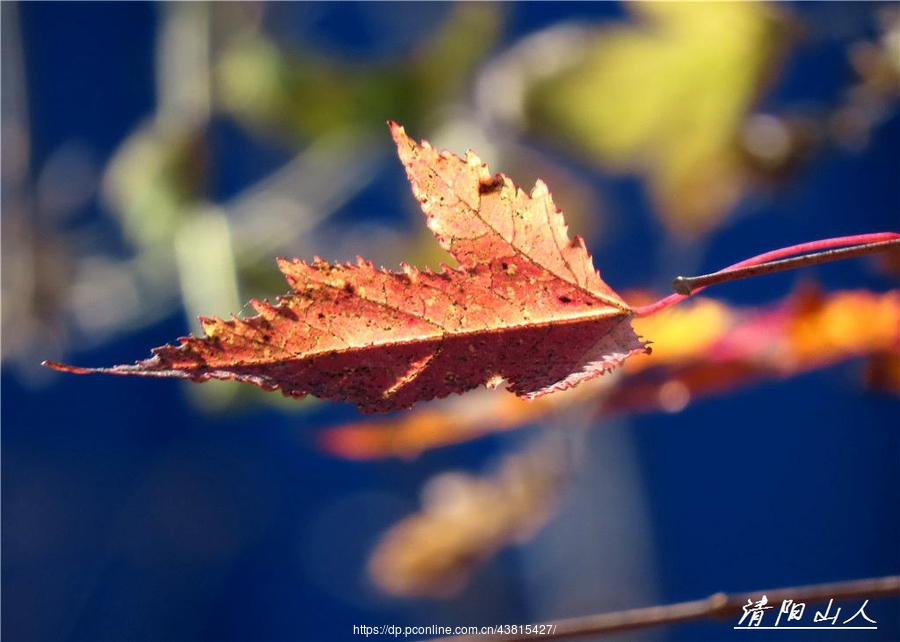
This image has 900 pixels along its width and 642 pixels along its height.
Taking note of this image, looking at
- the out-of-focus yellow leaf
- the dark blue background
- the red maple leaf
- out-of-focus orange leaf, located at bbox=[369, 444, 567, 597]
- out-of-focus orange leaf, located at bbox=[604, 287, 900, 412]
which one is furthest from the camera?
the dark blue background

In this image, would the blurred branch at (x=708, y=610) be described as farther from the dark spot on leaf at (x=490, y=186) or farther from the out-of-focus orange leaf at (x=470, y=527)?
the out-of-focus orange leaf at (x=470, y=527)

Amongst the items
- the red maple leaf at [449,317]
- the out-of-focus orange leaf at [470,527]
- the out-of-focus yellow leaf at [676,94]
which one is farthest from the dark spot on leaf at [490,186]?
the out-of-focus orange leaf at [470,527]

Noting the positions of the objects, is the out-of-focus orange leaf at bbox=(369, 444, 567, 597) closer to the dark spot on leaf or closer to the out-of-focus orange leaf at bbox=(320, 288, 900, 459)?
the out-of-focus orange leaf at bbox=(320, 288, 900, 459)

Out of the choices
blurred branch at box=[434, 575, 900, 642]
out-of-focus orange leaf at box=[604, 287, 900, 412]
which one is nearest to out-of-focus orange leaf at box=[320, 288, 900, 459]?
out-of-focus orange leaf at box=[604, 287, 900, 412]

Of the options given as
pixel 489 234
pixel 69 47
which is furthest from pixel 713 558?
pixel 69 47

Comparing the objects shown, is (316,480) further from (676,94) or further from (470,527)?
(676,94)

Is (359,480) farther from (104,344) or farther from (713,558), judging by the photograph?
(713,558)
